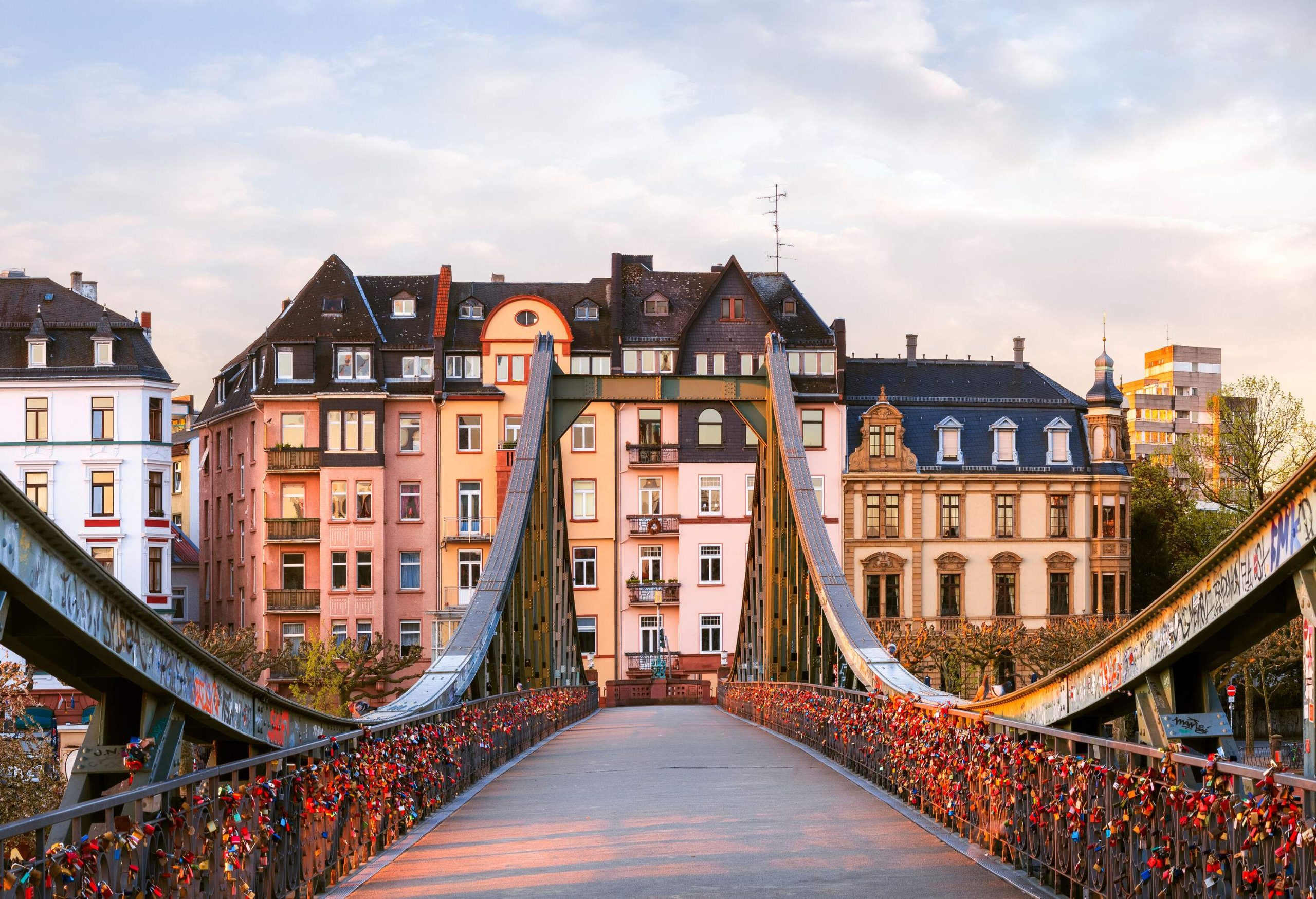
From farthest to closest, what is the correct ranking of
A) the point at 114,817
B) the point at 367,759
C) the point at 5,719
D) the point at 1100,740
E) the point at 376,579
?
the point at 376,579 < the point at 5,719 < the point at 367,759 < the point at 1100,740 < the point at 114,817

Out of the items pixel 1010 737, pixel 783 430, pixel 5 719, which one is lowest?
pixel 5 719

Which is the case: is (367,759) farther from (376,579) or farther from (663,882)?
(376,579)

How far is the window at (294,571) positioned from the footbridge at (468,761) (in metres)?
40.3

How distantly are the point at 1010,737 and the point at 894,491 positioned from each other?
1871 inches

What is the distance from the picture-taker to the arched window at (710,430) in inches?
2267

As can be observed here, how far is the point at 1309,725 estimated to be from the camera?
6.91 meters

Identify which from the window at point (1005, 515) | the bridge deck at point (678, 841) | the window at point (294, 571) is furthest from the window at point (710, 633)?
the bridge deck at point (678, 841)

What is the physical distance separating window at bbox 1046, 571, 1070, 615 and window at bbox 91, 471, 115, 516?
30607mm

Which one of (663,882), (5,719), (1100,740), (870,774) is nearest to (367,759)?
(663,882)

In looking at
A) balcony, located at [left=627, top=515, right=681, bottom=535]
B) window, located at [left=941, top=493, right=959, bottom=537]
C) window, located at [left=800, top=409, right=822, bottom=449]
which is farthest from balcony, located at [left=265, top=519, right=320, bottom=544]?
window, located at [left=941, top=493, right=959, bottom=537]

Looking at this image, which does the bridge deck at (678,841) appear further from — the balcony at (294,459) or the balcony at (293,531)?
the balcony at (293,531)

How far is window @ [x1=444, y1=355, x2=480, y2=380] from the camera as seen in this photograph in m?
56.7

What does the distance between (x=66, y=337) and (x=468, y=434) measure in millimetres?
12803

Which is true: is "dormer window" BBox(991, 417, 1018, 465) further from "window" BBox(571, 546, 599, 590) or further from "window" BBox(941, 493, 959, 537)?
"window" BBox(571, 546, 599, 590)
